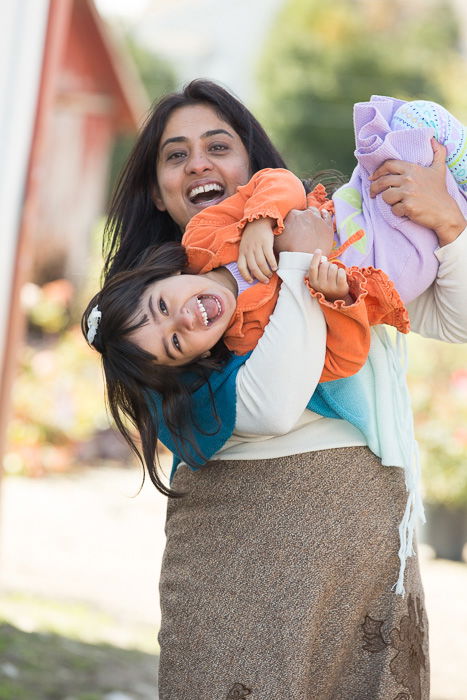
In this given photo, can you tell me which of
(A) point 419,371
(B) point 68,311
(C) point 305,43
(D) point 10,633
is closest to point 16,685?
(D) point 10,633

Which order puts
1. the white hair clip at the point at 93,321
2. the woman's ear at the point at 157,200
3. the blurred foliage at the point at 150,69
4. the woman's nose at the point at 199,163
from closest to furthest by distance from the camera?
the white hair clip at the point at 93,321 → the woman's nose at the point at 199,163 → the woman's ear at the point at 157,200 → the blurred foliage at the point at 150,69

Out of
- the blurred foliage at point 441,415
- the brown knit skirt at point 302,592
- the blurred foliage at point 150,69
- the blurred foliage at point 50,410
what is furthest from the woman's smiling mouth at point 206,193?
the blurred foliage at point 150,69

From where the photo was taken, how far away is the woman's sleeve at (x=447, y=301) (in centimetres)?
202

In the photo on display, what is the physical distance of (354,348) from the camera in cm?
188

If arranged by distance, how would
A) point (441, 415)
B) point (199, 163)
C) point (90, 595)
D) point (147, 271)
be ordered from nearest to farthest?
point (147, 271)
point (199, 163)
point (90, 595)
point (441, 415)

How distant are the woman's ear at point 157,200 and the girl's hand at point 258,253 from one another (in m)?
0.44

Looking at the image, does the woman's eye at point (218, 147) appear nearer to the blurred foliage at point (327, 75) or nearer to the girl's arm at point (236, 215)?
the girl's arm at point (236, 215)

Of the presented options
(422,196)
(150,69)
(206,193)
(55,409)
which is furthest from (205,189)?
(150,69)

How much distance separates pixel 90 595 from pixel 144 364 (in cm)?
385

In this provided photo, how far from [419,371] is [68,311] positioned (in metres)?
4.90

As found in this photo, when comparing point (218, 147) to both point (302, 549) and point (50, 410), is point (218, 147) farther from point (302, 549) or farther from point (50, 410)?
point (50, 410)

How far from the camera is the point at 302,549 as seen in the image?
2014 millimetres

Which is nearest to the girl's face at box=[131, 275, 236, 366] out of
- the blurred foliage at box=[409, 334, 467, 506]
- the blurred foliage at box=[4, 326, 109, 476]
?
the blurred foliage at box=[409, 334, 467, 506]

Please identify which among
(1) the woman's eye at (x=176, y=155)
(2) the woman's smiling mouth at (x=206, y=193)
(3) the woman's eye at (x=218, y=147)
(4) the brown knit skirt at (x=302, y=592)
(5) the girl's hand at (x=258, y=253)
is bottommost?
(4) the brown knit skirt at (x=302, y=592)
